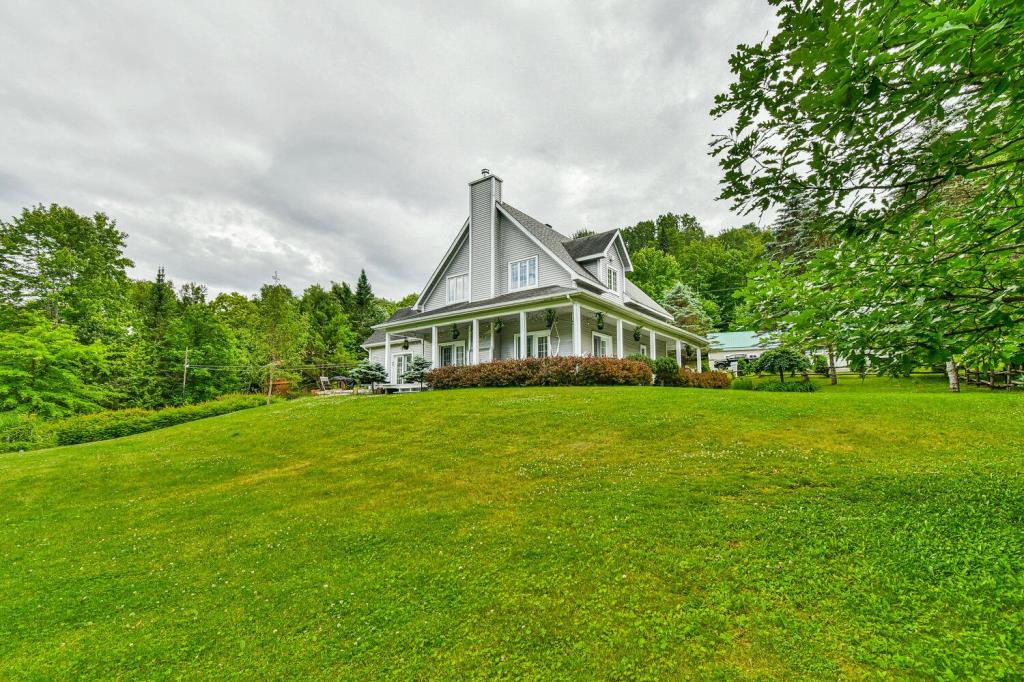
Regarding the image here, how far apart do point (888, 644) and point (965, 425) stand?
7635 mm

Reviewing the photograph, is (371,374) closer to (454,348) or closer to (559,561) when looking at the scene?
(454,348)

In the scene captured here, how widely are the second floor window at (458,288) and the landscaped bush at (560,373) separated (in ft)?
20.5

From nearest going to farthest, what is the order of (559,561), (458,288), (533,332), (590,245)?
(559,561) < (533,332) < (590,245) < (458,288)

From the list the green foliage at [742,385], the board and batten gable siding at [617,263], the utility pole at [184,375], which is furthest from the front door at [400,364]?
the green foliage at [742,385]

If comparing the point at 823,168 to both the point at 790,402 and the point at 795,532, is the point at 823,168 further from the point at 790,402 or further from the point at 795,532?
the point at 790,402

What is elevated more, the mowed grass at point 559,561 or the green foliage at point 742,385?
the green foliage at point 742,385

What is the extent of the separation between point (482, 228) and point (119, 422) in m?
18.5

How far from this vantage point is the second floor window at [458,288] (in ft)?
74.3

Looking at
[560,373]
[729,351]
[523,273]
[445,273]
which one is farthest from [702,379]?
[729,351]

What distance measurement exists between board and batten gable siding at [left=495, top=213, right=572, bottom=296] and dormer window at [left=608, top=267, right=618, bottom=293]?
4.06 metres

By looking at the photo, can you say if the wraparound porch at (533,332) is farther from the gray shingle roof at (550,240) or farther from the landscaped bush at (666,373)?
the gray shingle roof at (550,240)

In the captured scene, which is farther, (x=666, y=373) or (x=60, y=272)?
(x=60, y=272)

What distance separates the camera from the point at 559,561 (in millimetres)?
3975

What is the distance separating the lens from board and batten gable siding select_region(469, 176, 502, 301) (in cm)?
2145
